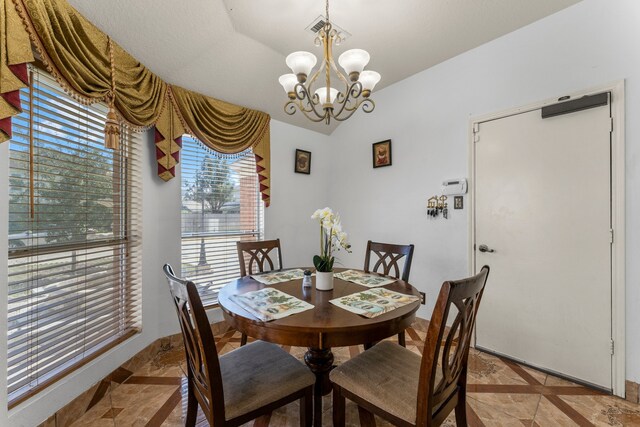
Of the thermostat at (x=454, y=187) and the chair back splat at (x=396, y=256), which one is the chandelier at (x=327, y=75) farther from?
the thermostat at (x=454, y=187)

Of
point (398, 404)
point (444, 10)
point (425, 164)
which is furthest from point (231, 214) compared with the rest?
point (444, 10)

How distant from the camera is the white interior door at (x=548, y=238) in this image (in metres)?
1.86

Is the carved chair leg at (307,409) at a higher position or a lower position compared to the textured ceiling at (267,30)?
lower

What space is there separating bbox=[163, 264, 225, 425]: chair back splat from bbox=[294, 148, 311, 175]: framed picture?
244cm

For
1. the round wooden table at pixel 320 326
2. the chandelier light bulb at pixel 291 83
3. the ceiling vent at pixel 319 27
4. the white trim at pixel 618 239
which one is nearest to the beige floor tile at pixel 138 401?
the round wooden table at pixel 320 326

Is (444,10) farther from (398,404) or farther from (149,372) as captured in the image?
(149,372)

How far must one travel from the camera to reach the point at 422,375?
1062 millimetres

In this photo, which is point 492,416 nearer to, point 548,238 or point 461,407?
point 461,407

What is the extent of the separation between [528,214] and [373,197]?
153cm

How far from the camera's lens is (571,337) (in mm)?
1972

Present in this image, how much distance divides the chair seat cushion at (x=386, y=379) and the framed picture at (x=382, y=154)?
2.14 meters

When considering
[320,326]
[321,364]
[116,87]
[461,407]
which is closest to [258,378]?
[320,326]

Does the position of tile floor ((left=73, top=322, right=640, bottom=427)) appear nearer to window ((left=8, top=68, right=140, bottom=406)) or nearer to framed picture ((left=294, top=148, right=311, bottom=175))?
window ((left=8, top=68, right=140, bottom=406))

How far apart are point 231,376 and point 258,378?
13cm
